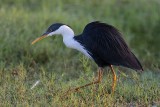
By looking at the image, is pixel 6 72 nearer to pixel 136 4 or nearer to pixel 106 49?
pixel 106 49

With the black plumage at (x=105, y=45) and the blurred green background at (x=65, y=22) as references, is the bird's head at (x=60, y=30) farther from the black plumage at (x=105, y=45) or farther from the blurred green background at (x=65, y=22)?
the blurred green background at (x=65, y=22)

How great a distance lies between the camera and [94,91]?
645 centimetres

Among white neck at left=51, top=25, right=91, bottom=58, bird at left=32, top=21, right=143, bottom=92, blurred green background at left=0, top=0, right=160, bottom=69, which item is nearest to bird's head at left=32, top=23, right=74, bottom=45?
white neck at left=51, top=25, right=91, bottom=58

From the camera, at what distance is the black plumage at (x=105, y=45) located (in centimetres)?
659

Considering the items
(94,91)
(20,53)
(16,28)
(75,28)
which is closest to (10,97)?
(94,91)

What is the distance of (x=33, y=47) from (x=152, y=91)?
2.94 metres

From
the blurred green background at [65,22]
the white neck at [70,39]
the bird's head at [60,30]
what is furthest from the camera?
the blurred green background at [65,22]

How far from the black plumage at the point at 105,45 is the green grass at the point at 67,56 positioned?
0.98 ft

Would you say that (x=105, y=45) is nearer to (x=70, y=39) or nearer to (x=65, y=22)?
(x=70, y=39)

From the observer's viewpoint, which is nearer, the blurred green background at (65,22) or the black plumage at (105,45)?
the black plumage at (105,45)

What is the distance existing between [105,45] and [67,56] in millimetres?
2379

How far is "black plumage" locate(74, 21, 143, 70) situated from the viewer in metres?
6.59

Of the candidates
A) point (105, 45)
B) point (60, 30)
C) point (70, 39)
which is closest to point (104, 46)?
point (105, 45)

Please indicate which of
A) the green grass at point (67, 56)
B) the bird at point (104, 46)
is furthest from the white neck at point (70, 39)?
the green grass at point (67, 56)
